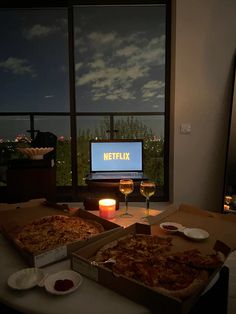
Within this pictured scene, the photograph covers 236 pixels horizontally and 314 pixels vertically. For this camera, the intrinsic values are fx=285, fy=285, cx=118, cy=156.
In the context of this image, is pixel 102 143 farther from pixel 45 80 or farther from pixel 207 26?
pixel 45 80

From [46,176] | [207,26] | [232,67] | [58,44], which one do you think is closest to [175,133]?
[232,67]

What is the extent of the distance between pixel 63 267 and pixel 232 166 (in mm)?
2404

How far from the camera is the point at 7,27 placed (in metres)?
4.41

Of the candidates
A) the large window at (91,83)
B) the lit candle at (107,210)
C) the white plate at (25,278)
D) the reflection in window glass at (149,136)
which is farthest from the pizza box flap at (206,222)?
the reflection in window glass at (149,136)

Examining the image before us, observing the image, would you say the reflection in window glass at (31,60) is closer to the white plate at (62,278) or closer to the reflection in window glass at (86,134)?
the reflection in window glass at (86,134)

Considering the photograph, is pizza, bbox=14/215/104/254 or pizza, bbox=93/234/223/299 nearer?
pizza, bbox=93/234/223/299

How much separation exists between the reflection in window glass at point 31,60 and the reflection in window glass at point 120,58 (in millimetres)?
598

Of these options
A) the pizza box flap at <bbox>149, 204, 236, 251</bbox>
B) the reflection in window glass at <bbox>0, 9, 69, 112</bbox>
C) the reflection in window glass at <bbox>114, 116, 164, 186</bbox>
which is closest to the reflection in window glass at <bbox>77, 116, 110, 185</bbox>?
the reflection in window glass at <bbox>114, 116, 164, 186</bbox>

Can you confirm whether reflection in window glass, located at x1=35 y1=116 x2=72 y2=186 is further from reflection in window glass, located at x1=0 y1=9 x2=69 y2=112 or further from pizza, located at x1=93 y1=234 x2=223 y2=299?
pizza, located at x1=93 y1=234 x2=223 y2=299

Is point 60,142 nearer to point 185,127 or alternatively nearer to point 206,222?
point 185,127

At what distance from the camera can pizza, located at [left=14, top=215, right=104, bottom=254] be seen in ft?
3.49

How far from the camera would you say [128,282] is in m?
0.79

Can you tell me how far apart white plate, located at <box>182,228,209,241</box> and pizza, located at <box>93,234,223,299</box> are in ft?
0.36

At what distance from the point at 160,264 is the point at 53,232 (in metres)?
0.47
